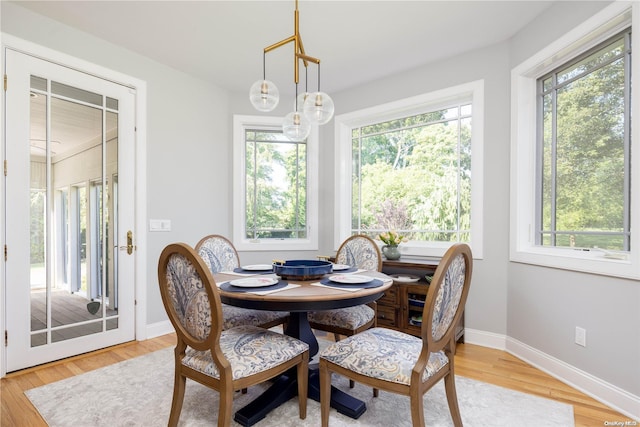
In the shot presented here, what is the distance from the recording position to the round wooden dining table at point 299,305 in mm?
1519

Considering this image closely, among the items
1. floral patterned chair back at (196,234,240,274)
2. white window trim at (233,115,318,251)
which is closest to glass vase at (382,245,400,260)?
white window trim at (233,115,318,251)

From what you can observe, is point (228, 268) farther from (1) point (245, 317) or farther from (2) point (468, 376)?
(2) point (468, 376)

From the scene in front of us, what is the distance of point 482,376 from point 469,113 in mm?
2275

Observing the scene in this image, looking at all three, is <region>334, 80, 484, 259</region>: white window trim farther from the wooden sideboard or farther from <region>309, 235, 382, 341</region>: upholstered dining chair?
<region>309, 235, 382, 341</region>: upholstered dining chair

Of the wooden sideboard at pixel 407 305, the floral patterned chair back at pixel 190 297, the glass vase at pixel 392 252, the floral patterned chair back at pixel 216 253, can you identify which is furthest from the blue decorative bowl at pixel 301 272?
the glass vase at pixel 392 252

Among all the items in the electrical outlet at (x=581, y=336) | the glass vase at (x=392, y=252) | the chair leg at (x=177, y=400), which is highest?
Result: the glass vase at (x=392, y=252)

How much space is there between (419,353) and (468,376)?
1100 millimetres

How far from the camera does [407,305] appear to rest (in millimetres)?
2891

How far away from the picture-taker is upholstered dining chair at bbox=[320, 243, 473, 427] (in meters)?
1.33

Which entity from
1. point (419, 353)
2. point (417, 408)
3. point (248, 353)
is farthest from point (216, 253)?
point (417, 408)

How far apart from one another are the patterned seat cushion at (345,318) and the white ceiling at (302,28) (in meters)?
2.18

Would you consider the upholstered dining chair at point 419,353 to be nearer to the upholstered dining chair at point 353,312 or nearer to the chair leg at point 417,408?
the chair leg at point 417,408

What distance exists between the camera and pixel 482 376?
228 cm

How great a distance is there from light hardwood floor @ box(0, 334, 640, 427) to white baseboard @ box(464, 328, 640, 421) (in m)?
0.04
